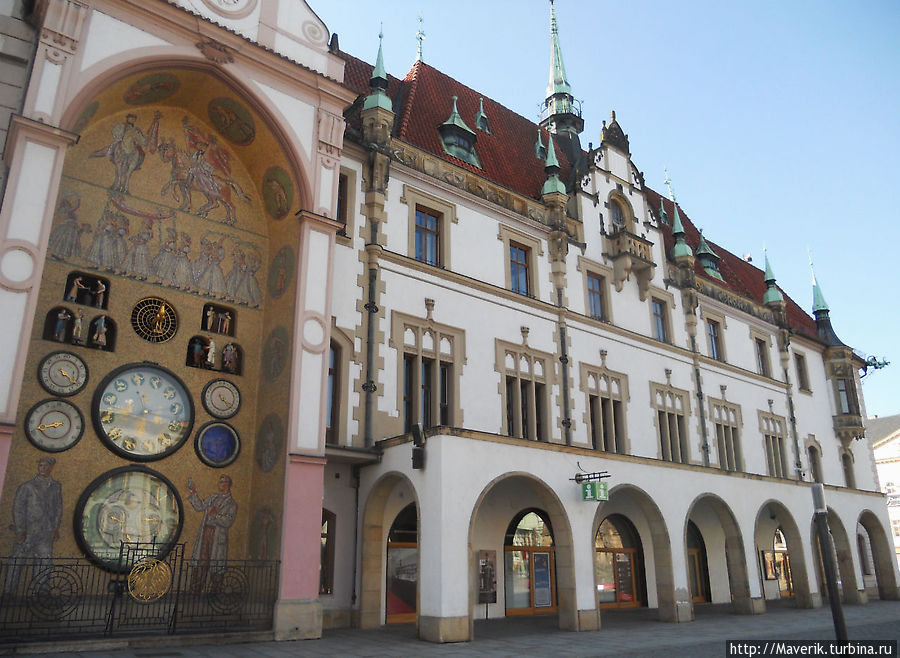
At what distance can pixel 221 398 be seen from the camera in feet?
51.0

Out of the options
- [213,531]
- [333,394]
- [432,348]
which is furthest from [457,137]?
[213,531]

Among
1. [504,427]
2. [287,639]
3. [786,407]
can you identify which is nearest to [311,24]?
[504,427]

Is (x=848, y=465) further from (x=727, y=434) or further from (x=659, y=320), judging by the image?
(x=659, y=320)

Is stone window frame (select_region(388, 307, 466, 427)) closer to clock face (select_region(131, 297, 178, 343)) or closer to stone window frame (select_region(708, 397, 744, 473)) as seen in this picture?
clock face (select_region(131, 297, 178, 343))

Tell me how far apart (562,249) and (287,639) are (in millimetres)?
14345

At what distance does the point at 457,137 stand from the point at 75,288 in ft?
41.6

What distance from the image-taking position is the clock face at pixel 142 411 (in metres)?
A: 13.8

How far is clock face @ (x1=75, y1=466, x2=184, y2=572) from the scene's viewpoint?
1313 centimetres

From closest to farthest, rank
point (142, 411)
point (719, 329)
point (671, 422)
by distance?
1. point (142, 411)
2. point (671, 422)
3. point (719, 329)

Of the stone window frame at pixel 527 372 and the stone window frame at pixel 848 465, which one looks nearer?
the stone window frame at pixel 527 372

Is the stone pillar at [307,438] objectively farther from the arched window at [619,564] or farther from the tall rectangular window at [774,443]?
the tall rectangular window at [774,443]

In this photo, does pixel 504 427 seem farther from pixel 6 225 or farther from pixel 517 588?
pixel 6 225

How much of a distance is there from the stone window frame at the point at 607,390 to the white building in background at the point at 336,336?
114 millimetres

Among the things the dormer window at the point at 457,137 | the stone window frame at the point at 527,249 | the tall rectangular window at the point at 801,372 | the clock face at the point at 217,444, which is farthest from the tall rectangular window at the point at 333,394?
the tall rectangular window at the point at 801,372
